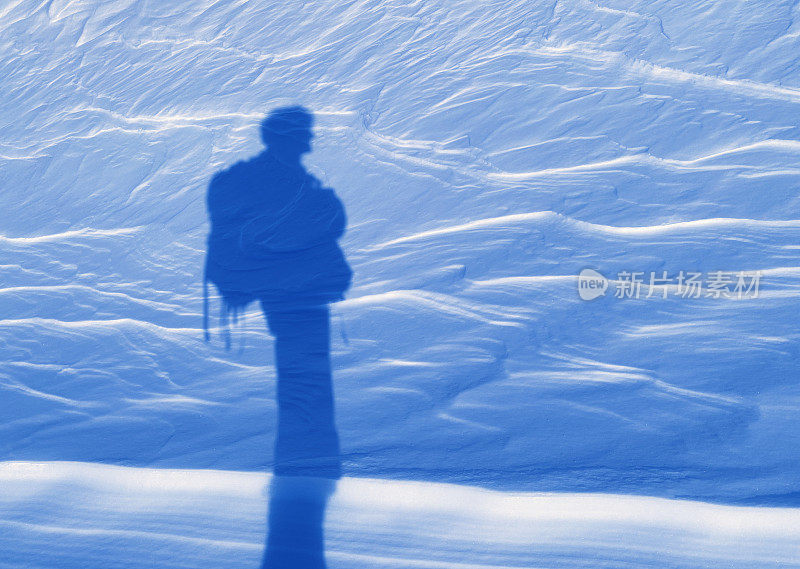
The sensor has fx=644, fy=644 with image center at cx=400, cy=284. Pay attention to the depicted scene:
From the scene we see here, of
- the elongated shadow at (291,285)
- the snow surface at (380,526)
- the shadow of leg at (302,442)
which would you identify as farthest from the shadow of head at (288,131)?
the snow surface at (380,526)

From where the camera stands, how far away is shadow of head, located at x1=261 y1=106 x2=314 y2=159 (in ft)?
6.98

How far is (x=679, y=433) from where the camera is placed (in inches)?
58.7

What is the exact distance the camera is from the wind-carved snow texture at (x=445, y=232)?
5.11 feet

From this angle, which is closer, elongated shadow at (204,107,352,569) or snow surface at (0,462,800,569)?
snow surface at (0,462,800,569)

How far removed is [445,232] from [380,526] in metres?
0.85

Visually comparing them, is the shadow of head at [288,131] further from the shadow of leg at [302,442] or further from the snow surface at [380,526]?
the snow surface at [380,526]

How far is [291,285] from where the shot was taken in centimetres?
187

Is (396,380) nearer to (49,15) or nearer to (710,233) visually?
(710,233)

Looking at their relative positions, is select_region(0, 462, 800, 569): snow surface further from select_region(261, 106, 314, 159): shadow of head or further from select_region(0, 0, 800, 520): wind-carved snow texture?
select_region(261, 106, 314, 159): shadow of head

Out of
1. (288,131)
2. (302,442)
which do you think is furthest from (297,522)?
(288,131)

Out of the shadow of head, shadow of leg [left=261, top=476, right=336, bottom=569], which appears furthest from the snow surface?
the shadow of head

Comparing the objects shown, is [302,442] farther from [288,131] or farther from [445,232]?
[288,131]

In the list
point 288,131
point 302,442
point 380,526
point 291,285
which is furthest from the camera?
point 288,131

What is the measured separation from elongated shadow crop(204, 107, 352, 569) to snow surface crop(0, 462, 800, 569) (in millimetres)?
60
